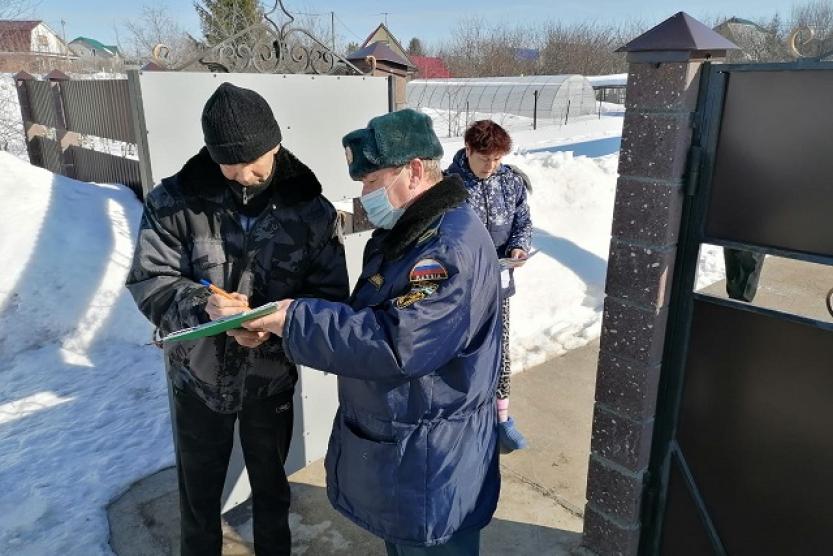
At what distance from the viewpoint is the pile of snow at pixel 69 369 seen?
289 centimetres

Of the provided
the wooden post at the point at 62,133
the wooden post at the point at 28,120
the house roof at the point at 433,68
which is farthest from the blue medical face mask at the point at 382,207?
the house roof at the point at 433,68

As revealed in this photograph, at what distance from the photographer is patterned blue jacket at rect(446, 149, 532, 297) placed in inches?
122

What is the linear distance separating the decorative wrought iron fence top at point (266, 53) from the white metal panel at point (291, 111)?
0.12 meters

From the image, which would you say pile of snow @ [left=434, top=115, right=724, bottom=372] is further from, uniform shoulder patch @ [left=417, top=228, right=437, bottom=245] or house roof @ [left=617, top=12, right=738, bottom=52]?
uniform shoulder patch @ [left=417, top=228, right=437, bottom=245]

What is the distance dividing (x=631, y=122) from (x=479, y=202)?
1.15 meters

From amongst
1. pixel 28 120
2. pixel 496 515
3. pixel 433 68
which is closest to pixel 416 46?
pixel 433 68

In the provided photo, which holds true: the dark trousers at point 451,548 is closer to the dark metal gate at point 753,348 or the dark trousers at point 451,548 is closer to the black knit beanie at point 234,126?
the dark metal gate at point 753,348

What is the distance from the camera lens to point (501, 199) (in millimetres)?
3164

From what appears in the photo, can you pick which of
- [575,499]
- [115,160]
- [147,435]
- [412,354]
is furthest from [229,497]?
[115,160]

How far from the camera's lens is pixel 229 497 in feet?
9.20

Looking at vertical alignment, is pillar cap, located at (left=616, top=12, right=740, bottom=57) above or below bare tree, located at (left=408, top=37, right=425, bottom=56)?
below

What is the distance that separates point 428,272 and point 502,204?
1.80m

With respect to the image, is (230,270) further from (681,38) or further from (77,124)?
(77,124)

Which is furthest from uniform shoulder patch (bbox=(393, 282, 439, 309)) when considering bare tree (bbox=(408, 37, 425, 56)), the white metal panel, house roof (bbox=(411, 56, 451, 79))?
bare tree (bbox=(408, 37, 425, 56))
